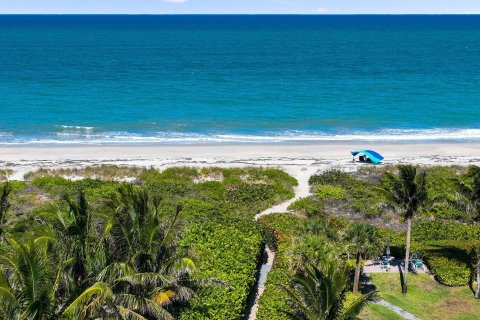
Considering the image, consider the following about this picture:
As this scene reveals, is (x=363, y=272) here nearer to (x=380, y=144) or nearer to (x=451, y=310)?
(x=451, y=310)

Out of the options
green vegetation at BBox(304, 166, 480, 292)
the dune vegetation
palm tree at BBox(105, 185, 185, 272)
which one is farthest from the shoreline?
palm tree at BBox(105, 185, 185, 272)

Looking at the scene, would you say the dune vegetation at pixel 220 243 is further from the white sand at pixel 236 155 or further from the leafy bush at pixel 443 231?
the white sand at pixel 236 155

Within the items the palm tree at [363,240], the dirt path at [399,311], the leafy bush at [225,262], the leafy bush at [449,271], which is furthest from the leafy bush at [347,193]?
the dirt path at [399,311]

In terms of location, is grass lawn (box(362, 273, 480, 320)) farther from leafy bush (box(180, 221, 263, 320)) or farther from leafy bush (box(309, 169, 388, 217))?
leafy bush (box(309, 169, 388, 217))

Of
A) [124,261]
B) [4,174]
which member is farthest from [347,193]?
[4,174]

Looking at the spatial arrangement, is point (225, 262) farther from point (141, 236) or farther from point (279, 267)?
point (141, 236)
